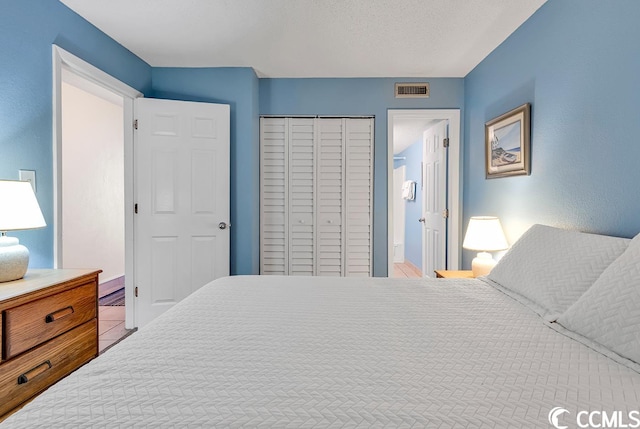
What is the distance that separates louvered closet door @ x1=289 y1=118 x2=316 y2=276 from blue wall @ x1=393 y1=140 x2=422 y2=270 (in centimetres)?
257

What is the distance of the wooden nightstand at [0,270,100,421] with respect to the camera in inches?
53.0

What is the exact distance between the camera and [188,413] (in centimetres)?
65

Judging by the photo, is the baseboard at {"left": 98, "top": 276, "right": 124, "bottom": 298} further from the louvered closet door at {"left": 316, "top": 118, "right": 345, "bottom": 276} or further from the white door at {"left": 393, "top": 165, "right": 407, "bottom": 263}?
the white door at {"left": 393, "top": 165, "right": 407, "bottom": 263}

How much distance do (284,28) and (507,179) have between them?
2.01 m

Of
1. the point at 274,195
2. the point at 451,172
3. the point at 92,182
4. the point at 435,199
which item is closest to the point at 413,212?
the point at 435,199

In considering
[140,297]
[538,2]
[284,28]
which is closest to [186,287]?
[140,297]

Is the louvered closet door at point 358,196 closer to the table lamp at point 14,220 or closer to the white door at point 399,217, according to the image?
the table lamp at point 14,220

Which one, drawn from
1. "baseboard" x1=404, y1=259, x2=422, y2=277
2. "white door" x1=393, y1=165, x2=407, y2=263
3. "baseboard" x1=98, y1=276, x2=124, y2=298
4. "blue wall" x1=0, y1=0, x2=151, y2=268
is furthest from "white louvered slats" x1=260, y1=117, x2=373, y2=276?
"white door" x1=393, y1=165, x2=407, y2=263

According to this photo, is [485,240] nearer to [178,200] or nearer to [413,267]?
[178,200]

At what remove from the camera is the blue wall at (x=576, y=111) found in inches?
58.9

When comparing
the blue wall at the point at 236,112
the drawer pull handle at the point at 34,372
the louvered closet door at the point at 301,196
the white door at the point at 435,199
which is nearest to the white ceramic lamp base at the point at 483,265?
the white door at the point at 435,199

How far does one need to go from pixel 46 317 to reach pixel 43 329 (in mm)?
53

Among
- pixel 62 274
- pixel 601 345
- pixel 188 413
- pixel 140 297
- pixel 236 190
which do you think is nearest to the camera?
pixel 188 413

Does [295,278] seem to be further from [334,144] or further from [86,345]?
[334,144]
